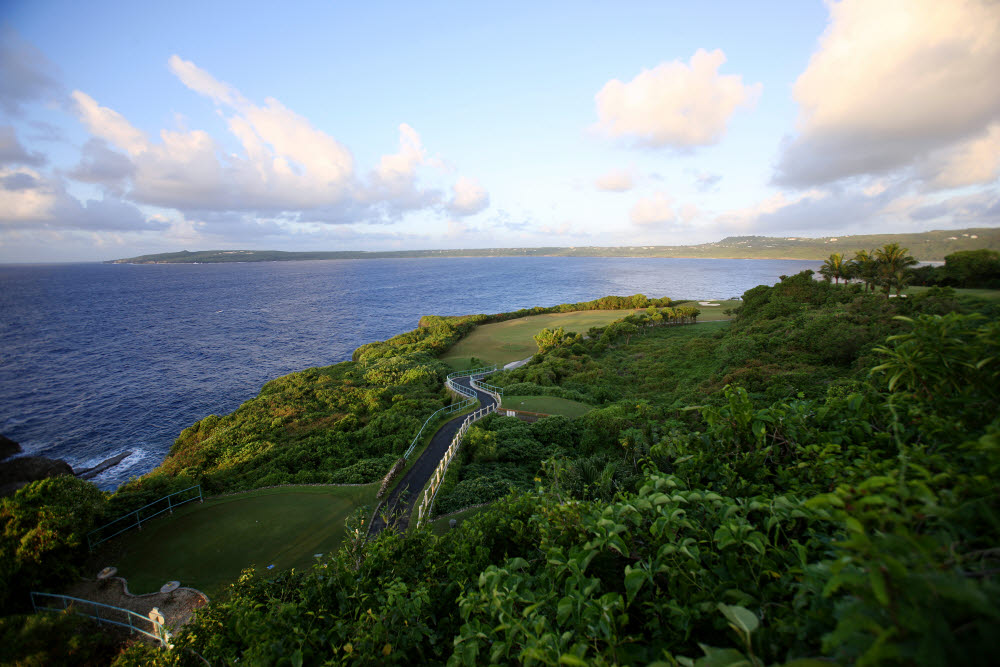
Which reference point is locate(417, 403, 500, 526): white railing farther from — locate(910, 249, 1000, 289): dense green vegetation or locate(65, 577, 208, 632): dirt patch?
locate(910, 249, 1000, 289): dense green vegetation

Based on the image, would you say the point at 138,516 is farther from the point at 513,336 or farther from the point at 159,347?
the point at 159,347

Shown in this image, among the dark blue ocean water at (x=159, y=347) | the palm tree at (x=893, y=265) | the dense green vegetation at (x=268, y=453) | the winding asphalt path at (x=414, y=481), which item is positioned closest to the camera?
the dense green vegetation at (x=268, y=453)

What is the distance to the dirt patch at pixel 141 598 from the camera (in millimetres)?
10602

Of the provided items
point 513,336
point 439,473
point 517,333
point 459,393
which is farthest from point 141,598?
point 517,333

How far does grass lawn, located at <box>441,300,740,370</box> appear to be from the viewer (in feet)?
173

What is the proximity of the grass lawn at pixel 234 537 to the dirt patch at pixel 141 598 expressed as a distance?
0.26m

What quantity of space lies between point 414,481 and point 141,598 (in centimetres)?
886

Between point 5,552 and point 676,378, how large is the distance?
36670mm

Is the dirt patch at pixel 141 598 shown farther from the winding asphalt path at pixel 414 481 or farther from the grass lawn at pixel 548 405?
the grass lawn at pixel 548 405

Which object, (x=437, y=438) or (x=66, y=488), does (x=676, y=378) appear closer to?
(x=437, y=438)

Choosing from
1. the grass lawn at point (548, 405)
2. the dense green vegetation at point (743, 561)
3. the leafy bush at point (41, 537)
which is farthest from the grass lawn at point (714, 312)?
the leafy bush at point (41, 537)

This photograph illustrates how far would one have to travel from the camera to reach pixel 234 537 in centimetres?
1369

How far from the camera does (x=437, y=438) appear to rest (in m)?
22.5

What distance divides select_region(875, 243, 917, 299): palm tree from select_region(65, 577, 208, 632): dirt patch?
5619 cm
